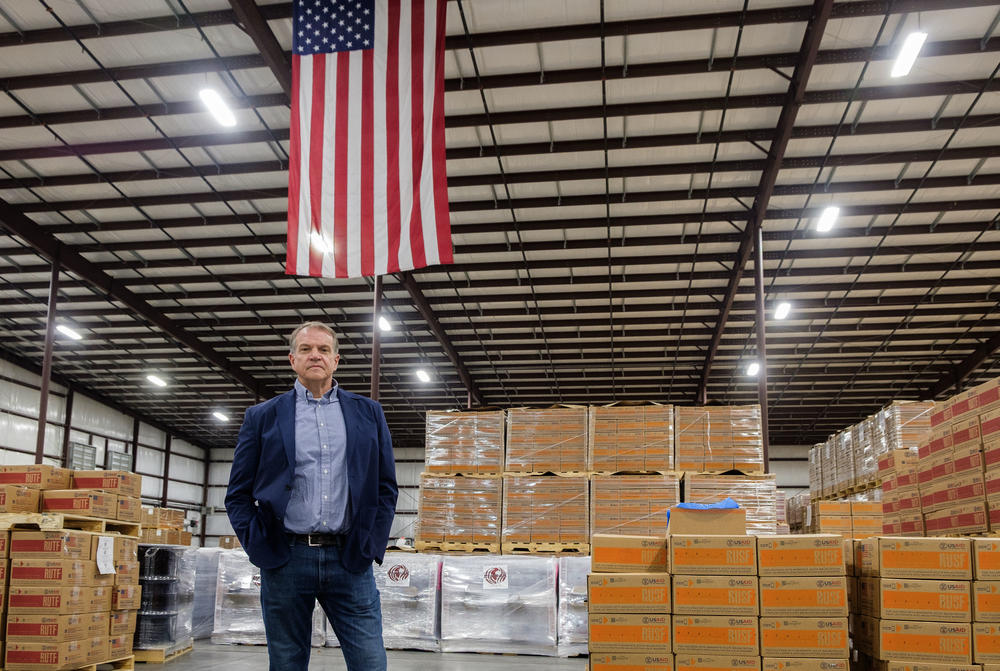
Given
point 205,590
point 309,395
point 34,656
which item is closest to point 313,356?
point 309,395

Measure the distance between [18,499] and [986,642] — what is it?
803 cm

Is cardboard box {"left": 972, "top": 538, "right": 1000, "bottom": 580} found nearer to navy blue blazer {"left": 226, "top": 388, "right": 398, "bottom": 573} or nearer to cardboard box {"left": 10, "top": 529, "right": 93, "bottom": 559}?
navy blue blazer {"left": 226, "top": 388, "right": 398, "bottom": 573}

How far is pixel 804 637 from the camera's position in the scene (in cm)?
A: 538

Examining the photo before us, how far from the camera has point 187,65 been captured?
37.2 ft

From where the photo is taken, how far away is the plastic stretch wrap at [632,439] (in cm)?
1010

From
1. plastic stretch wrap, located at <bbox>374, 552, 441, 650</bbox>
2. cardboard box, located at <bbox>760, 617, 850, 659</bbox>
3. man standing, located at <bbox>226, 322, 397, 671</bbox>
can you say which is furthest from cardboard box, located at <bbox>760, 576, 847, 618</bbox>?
plastic stretch wrap, located at <bbox>374, 552, 441, 650</bbox>

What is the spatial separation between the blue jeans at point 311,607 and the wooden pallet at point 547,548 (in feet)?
23.9

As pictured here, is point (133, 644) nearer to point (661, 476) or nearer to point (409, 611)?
point (409, 611)

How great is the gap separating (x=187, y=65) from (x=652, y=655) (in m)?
10.0

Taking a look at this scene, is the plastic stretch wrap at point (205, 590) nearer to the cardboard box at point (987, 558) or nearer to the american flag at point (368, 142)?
the american flag at point (368, 142)

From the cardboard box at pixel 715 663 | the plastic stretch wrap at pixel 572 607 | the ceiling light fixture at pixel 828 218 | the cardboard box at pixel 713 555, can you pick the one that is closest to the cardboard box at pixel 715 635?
the cardboard box at pixel 715 663

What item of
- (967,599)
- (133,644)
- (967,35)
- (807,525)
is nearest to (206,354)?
(133,644)

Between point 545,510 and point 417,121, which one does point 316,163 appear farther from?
point 545,510

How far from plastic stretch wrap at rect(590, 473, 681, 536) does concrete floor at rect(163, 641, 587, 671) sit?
165cm
